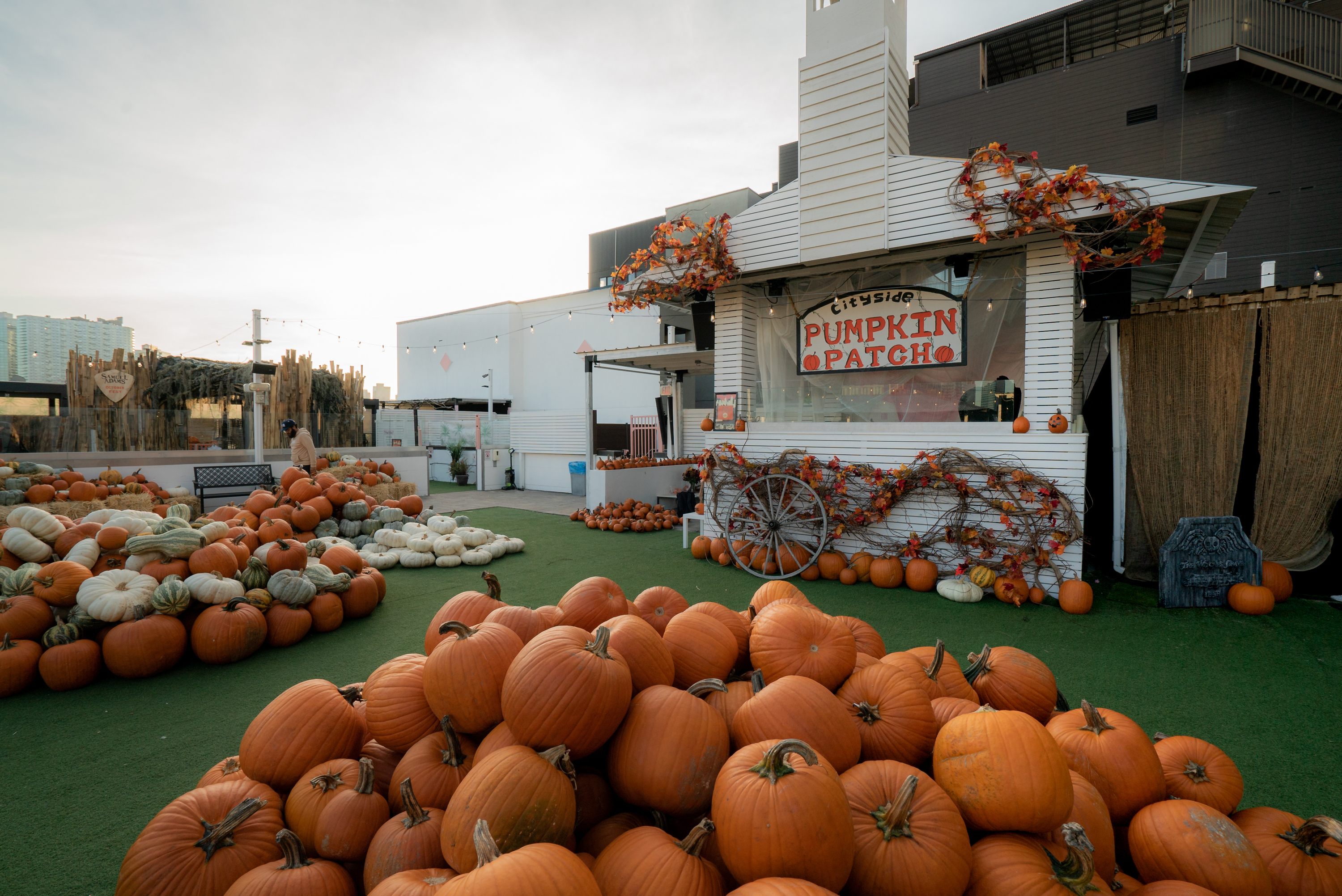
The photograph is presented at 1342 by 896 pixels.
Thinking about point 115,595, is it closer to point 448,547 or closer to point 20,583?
point 20,583

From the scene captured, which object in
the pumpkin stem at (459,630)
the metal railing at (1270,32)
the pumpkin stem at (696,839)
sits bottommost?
the pumpkin stem at (696,839)

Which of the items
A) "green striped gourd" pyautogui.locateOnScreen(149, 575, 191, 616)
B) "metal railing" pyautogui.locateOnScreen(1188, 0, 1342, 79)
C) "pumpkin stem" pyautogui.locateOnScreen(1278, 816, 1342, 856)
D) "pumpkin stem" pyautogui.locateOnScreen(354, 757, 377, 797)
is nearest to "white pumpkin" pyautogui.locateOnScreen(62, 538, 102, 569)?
"green striped gourd" pyautogui.locateOnScreen(149, 575, 191, 616)

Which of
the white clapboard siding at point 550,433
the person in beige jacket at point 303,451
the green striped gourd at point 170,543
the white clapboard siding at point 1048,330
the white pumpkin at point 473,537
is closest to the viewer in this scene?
the green striped gourd at point 170,543

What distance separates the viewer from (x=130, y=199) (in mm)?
8734

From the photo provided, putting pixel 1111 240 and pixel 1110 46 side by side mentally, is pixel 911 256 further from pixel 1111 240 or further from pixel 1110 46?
pixel 1110 46

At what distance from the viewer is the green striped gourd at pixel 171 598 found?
148 inches

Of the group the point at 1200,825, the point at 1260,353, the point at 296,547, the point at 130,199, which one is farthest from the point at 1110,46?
the point at 130,199

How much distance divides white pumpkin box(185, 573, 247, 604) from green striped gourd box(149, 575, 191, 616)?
0.06 m

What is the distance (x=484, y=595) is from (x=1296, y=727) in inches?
168

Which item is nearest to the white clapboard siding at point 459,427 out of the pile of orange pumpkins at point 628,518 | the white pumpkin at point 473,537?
the pile of orange pumpkins at point 628,518

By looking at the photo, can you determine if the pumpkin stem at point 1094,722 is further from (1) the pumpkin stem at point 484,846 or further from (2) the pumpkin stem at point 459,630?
(2) the pumpkin stem at point 459,630

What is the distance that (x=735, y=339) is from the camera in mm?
7215

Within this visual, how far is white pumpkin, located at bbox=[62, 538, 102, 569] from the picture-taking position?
4.04 meters

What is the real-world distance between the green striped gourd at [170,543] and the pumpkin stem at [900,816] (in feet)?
17.2
